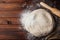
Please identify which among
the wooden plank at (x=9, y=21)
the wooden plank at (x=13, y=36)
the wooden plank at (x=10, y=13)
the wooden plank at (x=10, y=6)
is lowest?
the wooden plank at (x=13, y=36)

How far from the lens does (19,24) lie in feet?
5.29

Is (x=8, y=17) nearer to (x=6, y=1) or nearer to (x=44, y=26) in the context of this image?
(x=6, y=1)

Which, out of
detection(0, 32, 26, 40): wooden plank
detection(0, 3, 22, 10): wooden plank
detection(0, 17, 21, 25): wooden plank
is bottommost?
detection(0, 32, 26, 40): wooden plank

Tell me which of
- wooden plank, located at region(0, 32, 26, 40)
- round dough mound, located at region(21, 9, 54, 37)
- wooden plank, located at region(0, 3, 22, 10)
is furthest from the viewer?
wooden plank, located at region(0, 3, 22, 10)

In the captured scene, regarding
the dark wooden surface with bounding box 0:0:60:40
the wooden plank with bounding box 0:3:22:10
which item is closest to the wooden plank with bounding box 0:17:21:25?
the dark wooden surface with bounding box 0:0:60:40

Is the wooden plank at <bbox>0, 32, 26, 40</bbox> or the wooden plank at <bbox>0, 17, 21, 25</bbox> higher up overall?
the wooden plank at <bbox>0, 17, 21, 25</bbox>

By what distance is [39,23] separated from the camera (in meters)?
1.37

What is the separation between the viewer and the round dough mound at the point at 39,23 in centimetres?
134

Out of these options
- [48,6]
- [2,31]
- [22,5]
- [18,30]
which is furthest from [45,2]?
[2,31]

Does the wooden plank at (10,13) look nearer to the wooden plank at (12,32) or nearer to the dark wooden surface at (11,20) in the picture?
the dark wooden surface at (11,20)

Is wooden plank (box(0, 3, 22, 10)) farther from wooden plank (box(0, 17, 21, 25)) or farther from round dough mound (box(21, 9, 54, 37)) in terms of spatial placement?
round dough mound (box(21, 9, 54, 37))

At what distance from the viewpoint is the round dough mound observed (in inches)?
52.8

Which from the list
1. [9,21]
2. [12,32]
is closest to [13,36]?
[12,32]

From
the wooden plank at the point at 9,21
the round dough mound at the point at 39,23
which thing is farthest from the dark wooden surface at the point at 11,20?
the round dough mound at the point at 39,23
